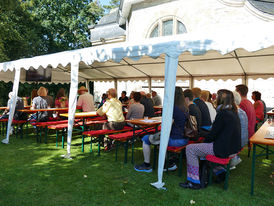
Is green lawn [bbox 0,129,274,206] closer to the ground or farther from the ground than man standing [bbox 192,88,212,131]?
closer to the ground

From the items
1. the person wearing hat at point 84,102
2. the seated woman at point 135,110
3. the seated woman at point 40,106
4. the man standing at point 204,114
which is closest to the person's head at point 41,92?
the seated woman at point 40,106

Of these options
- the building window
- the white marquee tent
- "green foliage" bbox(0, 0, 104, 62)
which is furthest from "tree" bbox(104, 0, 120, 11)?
the white marquee tent

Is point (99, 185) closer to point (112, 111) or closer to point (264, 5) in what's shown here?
point (112, 111)

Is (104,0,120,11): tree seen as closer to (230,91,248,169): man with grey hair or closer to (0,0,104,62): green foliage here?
(0,0,104,62): green foliage

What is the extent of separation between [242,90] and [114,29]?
1717 centimetres

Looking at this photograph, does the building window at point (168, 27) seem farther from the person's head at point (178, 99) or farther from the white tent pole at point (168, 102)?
the white tent pole at point (168, 102)

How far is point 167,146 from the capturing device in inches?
159

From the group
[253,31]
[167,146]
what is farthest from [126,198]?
[253,31]

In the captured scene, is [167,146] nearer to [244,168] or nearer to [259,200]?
[259,200]

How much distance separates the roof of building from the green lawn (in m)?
10.4

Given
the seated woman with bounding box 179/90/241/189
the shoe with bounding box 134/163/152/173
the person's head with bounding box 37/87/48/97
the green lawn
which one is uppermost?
the person's head with bounding box 37/87/48/97

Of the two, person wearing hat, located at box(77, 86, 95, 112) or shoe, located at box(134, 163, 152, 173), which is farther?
person wearing hat, located at box(77, 86, 95, 112)

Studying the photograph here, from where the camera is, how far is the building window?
15.1 m

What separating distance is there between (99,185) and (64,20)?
2813 centimetres
